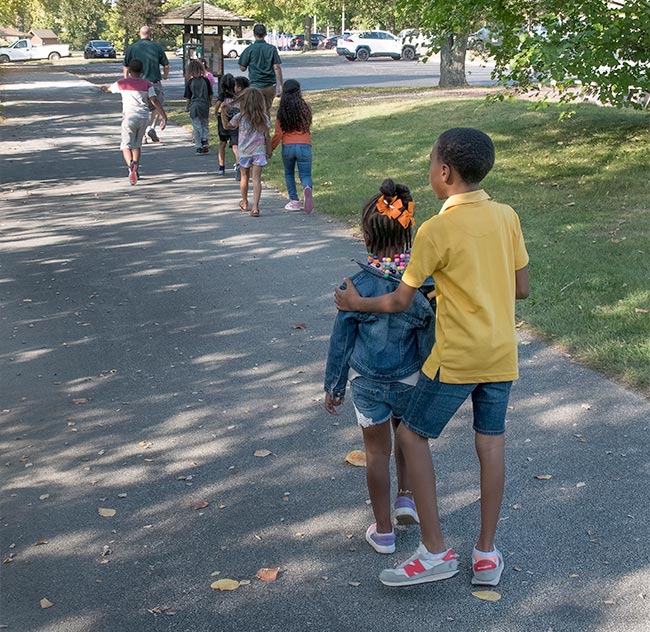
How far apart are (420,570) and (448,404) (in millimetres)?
659

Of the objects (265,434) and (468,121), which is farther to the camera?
(468,121)

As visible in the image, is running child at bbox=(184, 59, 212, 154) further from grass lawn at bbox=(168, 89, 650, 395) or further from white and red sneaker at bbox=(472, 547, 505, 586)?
white and red sneaker at bbox=(472, 547, 505, 586)

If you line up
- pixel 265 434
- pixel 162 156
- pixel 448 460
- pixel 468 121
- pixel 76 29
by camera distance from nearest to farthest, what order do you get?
pixel 448 460, pixel 265 434, pixel 162 156, pixel 468 121, pixel 76 29

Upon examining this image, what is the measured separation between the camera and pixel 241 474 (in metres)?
4.77

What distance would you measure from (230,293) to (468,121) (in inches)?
448

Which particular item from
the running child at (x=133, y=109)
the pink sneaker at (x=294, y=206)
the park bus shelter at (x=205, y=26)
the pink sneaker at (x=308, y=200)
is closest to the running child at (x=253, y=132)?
the pink sneaker at (x=294, y=206)

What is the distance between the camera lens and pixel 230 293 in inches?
318

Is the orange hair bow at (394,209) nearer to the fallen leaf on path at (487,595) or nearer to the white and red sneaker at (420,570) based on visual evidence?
the white and red sneaker at (420,570)

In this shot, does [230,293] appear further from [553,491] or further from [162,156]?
[162,156]

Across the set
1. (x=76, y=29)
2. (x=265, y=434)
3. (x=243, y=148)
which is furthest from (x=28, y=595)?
(x=76, y=29)

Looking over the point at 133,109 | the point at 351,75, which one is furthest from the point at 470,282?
the point at 351,75

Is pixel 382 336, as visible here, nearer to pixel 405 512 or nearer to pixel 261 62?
pixel 405 512

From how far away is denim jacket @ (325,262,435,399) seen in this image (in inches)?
144

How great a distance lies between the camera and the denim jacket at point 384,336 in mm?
3654
